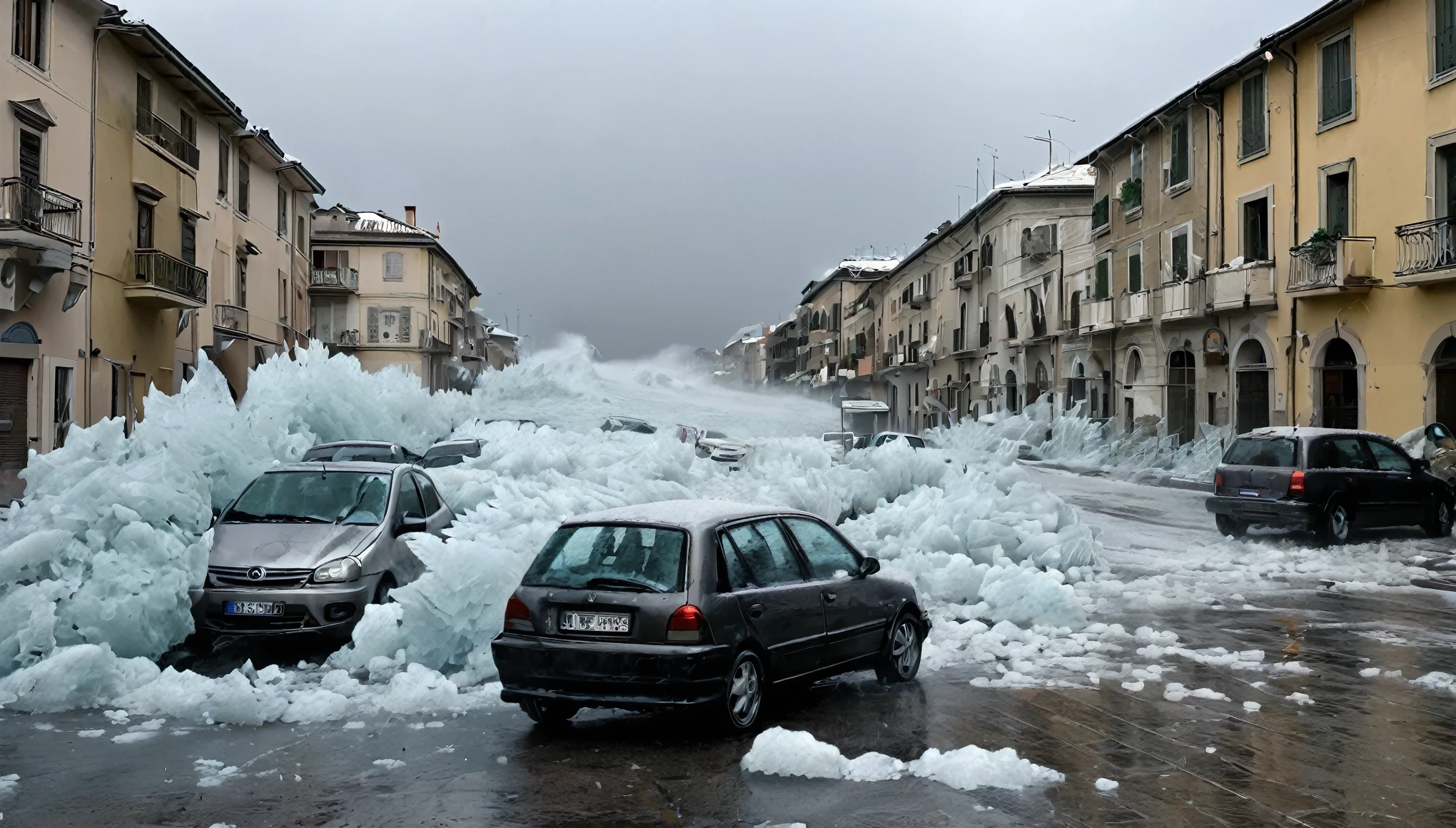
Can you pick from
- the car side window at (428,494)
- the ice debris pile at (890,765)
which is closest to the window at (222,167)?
the car side window at (428,494)

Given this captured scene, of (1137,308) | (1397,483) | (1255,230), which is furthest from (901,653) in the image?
(1137,308)

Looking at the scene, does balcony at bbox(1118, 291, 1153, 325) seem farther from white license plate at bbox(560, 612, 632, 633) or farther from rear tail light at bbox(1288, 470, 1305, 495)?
white license plate at bbox(560, 612, 632, 633)

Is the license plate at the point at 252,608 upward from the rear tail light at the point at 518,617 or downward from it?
downward

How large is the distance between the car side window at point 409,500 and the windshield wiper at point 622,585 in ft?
13.6

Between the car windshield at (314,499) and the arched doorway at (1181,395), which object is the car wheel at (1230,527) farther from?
the arched doorway at (1181,395)

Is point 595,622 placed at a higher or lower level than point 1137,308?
lower

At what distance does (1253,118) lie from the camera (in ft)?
103

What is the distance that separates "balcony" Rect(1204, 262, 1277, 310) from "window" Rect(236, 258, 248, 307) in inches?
1143

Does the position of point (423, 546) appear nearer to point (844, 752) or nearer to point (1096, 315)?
point (844, 752)

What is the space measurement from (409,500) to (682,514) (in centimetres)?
458

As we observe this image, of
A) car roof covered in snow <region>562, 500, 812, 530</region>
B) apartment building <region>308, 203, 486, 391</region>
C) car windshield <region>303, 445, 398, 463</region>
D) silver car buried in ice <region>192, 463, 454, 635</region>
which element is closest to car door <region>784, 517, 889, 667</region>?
car roof covered in snow <region>562, 500, 812, 530</region>

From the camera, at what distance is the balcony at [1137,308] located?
122 feet

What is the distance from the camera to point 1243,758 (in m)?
6.50

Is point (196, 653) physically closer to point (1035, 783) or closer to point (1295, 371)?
point (1035, 783)
